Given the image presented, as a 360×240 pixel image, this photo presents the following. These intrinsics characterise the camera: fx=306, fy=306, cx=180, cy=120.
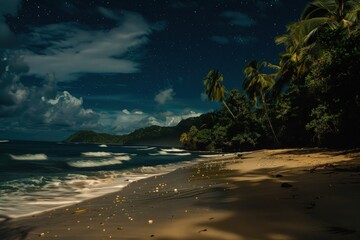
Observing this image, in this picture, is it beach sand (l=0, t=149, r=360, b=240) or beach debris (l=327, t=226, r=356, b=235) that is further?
beach sand (l=0, t=149, r=360, b=240)

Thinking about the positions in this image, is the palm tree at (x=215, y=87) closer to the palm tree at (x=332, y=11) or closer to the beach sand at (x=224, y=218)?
the palm tree at (x=332, y=11)

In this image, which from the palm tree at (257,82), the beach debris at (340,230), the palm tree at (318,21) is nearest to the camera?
the beach debris at (340,230)

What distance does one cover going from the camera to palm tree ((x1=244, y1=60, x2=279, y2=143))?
41406 mm

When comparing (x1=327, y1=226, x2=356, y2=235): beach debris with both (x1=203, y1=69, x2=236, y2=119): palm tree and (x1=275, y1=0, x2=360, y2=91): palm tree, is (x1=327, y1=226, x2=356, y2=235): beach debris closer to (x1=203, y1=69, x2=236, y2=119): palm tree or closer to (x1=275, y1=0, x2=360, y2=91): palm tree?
(x1=275, y1=0, x2=360, y2=91): palm tree

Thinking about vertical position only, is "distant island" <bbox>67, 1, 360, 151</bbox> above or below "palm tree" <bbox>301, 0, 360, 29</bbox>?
below

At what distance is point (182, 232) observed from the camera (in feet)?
13.9

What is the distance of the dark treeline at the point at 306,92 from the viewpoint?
1380 cm

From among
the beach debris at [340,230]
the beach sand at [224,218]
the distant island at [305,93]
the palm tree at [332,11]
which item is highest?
the palm tree at [332,11]

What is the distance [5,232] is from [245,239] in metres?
4.26

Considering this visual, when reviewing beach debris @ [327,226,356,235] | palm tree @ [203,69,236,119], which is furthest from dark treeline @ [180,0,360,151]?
beach debris @ [327,226,356,235]

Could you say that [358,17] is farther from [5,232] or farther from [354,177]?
[5,232]

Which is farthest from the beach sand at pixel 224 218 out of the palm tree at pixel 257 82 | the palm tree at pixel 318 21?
the palm tree at pixel 257 82

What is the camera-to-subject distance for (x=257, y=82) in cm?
4156

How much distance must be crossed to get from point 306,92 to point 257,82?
13.7 metres
